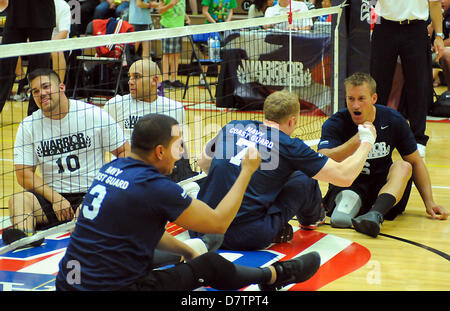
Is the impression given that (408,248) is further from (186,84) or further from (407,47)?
(186,84)

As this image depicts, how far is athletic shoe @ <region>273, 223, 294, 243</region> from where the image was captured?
16.2 feet

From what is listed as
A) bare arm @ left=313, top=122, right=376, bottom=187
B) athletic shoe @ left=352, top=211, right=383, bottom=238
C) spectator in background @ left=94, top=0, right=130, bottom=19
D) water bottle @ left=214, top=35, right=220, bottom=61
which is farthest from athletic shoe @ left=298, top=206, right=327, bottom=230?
spectator in background @ left=94, top=0, right=130, bottom=19

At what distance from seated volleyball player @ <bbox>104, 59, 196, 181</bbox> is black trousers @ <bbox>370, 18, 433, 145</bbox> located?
2.42m

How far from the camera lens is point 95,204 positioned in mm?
3305

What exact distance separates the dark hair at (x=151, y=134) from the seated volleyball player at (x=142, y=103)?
2.66m

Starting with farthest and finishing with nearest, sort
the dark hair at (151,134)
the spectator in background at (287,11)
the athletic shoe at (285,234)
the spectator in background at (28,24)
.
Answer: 1. the spectator in background at (287,11)
2. the spectator in background at (28,24)
3. the athletic shoe at (285,234)
4. the dark hair at (151,134)

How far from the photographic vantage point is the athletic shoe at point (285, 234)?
493 centimetres

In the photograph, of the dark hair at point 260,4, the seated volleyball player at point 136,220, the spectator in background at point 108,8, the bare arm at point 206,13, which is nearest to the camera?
the seated volleyball player at point 136,220

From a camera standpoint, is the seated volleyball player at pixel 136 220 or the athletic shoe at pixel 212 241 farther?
the athletic shoe at pixel 212 241

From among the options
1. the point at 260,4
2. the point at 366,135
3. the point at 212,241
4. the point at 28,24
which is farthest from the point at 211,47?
the point at 212,241

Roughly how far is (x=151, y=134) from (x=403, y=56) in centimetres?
467

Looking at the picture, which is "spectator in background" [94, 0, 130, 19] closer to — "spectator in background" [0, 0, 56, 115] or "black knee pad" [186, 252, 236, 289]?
"spectator in background" [0, 0, 56, 115]

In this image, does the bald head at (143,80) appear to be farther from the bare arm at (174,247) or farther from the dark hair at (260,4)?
the dark hair at (260,4)

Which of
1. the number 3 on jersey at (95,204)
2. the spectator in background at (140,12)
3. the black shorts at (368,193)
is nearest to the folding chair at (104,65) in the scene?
the spectator in background at (140,12)
